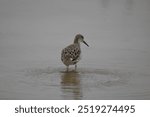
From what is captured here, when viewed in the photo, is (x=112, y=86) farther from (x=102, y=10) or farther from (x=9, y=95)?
(x=102, y=10)

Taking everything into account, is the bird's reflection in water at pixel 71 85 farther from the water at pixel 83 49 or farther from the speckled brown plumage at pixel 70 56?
the speckled brown plumage at pixel 70 56

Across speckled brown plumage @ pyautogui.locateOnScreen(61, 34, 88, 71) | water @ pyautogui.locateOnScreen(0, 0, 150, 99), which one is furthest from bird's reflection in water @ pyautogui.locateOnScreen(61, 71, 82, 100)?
speckled brown plumage @ pyautogui.locateOnScreen(61, 34, 88, 71)

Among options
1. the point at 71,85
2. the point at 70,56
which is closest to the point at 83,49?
the point at 70,56

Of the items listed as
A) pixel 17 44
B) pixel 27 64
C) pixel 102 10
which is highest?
pixel 102 10

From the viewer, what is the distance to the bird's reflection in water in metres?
11.7

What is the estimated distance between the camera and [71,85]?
1262cm

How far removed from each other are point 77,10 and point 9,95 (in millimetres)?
12146

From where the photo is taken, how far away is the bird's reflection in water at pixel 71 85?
1169cm

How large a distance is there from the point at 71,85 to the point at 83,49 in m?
4.20

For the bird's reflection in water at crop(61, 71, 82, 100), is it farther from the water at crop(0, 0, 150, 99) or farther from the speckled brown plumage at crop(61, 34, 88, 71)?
the speckled brown plumage at crop(61, 34, 88, 71)

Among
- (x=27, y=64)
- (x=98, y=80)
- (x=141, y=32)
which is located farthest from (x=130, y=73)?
(x=141, y=32)

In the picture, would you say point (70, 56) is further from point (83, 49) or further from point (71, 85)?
point (83, 49)

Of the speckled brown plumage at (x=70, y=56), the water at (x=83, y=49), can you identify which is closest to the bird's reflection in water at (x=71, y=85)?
the water at (x=83, y=49)

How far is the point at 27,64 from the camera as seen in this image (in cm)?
1443
